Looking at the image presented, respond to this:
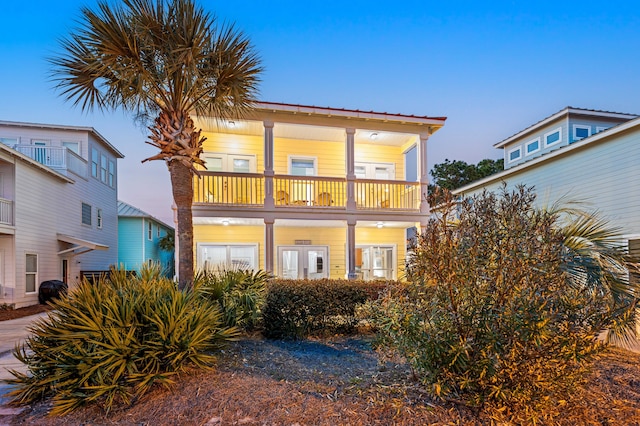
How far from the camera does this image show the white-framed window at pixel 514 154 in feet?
56.7

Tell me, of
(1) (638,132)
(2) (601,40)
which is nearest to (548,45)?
(2) (601,40)

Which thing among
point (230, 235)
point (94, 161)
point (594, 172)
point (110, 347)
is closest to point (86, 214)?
point (94, 161)

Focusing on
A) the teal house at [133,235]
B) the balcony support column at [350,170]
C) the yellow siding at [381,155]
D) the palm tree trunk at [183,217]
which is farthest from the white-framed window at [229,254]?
the teal house at [133,235]

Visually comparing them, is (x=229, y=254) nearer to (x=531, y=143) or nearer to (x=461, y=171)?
(x=531, y=143)

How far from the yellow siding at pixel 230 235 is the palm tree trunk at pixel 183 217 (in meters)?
5.35

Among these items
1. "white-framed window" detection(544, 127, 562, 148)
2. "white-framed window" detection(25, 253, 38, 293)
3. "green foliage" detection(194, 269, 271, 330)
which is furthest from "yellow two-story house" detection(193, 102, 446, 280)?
"white-framed window" detection(25, 253, 38, 293)

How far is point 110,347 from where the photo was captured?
3.82 meters

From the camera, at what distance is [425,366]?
323 cm

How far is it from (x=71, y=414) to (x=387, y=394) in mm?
3269

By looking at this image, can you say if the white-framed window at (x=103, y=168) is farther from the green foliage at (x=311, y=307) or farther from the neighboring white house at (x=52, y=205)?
the green foliage at (x=311, y=307)

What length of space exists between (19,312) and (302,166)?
36.1 ft

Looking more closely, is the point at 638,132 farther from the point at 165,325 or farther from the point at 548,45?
the point at 165,325

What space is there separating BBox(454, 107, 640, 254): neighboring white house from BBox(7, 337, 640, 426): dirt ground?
4.08 metres

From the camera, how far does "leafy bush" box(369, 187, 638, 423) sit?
3.01 m
